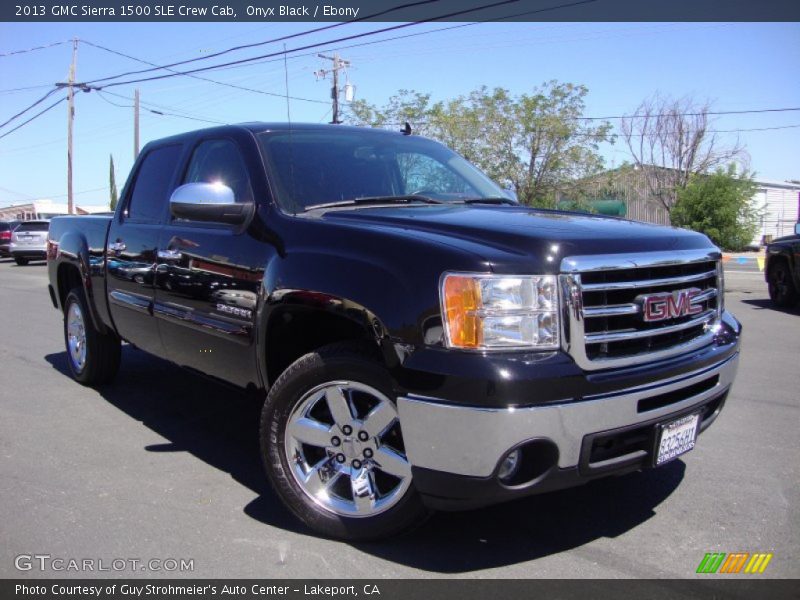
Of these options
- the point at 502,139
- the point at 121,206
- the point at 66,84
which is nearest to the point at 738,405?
the point at 121,206

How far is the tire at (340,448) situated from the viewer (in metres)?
2.89

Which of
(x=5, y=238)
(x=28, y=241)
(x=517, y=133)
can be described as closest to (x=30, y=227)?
(x=28, y=241)

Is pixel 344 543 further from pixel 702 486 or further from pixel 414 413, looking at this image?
pixel 702 486

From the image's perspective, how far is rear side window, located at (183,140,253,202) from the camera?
3.89 metres

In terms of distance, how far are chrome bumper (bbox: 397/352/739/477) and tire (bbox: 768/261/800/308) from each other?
9475 mm

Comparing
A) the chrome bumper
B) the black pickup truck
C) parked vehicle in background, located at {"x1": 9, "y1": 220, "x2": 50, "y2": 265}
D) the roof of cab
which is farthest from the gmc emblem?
parked vehicle in background, located at {"x1": 9, "y1": 220, "x2": 50, "y2": 265}

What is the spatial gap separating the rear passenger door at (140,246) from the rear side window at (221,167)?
26cm

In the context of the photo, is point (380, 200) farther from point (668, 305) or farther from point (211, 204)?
point (668, 305)

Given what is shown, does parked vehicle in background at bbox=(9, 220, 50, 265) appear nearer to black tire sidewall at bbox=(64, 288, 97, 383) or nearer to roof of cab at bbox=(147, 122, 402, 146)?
black tire sidewall at bbox=(64, 288, 97, 383)

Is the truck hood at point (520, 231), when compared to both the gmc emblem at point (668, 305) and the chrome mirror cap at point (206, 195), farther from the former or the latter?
the chrome mirror cap at point (206, 195)

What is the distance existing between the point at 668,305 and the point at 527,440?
0.96 meters

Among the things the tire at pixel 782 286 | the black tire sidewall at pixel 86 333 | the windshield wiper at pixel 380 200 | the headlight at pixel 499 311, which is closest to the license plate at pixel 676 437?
the headlight at pixel 499 311

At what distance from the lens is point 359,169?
13.4 ft

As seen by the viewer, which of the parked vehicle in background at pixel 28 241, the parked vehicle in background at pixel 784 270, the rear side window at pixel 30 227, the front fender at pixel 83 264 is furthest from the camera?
the rear side window at pixel 30 227
